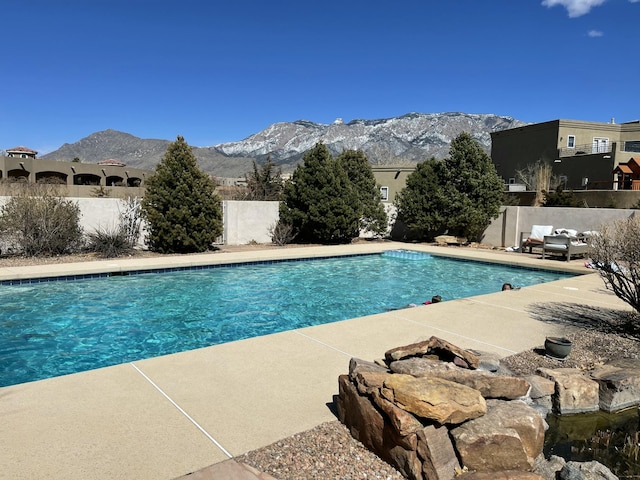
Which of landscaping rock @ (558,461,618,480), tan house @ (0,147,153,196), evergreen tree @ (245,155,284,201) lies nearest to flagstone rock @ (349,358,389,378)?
landscaping rock @ (558,461,618,480)

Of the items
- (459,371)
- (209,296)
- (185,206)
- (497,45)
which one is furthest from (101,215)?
(497,45)

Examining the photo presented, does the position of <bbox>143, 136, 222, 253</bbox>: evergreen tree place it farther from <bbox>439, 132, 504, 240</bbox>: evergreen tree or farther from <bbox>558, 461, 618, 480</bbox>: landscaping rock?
<bbox>558, 461, 618, 480</bbox>: landscaping rock

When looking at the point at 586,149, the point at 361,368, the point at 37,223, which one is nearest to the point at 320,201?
the point at 37,223

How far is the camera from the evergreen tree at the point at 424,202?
1733cm

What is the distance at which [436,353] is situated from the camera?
365 centimetres

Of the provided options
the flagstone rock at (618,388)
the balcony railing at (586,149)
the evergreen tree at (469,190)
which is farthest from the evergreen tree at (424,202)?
the balcony railing at (586,149)

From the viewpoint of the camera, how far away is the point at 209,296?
887 centimetres

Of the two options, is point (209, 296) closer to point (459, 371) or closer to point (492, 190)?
point (459, 371)

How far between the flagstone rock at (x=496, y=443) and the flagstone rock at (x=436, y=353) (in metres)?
0.66

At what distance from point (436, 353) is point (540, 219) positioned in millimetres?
13845

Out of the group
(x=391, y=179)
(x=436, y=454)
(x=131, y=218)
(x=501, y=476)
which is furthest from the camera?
(x=391, y=179)

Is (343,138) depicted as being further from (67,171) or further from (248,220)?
(248,220)

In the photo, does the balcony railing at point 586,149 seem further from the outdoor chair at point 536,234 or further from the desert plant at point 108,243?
the desert plant at point 108,243

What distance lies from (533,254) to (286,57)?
28.5m
